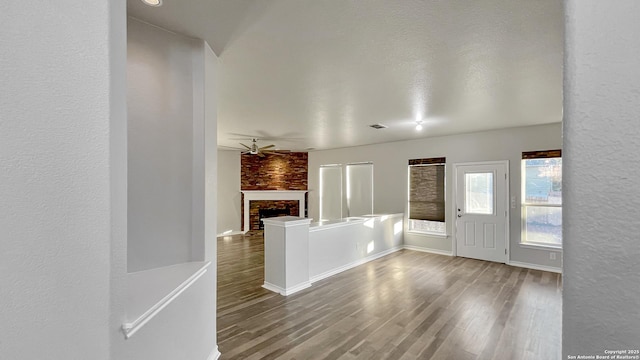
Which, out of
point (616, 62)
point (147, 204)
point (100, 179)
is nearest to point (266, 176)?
point (147, 204)

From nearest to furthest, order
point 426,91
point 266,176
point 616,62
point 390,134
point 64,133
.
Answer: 1. point 616,62
2. point 64,133
3. point 426,91
4. point 390,134
5. point 266,176

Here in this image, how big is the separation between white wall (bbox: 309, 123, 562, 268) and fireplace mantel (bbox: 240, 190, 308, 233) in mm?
1515

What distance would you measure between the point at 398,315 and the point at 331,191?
5.34 metres

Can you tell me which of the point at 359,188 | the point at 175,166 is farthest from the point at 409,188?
the point at 175,166

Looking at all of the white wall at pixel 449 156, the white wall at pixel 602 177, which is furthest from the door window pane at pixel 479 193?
the white wall at pixel 602 177

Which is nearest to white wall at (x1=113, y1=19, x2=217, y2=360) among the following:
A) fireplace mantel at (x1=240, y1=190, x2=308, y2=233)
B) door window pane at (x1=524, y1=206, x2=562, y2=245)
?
door window pane at (x1=524, y1=206, x2=562, y2=245)

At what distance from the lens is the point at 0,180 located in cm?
85

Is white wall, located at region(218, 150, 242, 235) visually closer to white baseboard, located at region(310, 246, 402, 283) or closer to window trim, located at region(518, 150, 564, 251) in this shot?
white baseboard, located at region(310, 246, 402, 283)

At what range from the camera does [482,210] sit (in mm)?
5684

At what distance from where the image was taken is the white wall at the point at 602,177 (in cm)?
52

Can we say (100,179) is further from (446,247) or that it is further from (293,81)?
(446,247)

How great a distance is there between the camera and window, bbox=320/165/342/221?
26.9 feet

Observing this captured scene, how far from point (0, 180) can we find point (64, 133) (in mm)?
216

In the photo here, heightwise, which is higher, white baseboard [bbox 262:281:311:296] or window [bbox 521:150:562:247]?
window [bbox 521:150:562:247]
